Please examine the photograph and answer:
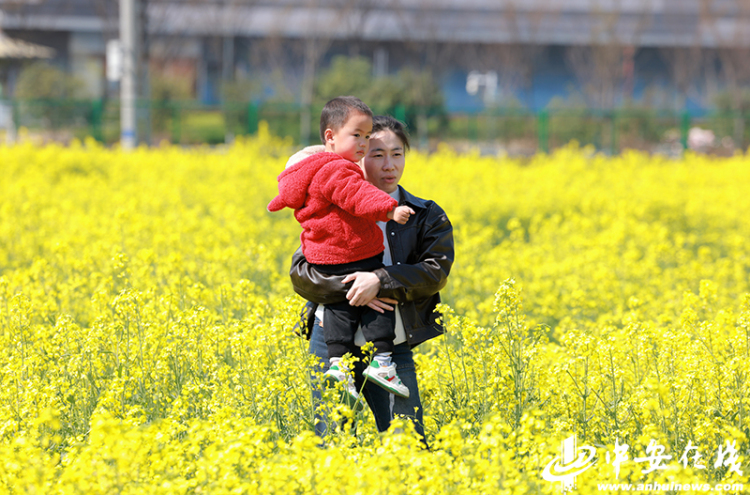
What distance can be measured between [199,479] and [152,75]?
28586 mm

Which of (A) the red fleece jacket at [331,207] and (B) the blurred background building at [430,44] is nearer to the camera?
(A) the red fleece jacket at [331,207]

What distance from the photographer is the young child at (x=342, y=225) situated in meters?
2.59

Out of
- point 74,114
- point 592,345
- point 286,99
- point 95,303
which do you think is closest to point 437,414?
point 592,345

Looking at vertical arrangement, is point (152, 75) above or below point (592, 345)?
above

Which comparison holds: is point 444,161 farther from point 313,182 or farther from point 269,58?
point 269,58

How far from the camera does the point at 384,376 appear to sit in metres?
2.67

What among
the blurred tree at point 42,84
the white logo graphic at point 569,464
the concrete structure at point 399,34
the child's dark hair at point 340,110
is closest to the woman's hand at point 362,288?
the child's dark hair at point 340,110

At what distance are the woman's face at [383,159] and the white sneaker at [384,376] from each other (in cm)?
69

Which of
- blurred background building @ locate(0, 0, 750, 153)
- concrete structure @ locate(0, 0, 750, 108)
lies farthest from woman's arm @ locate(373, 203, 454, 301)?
concrete structure @ locate(0, 0, 750, 108)

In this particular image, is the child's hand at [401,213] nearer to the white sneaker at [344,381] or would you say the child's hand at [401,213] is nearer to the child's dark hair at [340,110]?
the child's dark hair at [340,110]

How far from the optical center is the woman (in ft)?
8.89

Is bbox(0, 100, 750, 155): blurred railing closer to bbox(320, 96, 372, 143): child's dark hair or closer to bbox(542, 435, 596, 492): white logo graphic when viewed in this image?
bbox(320, 96, 372, 143): child's dark hair

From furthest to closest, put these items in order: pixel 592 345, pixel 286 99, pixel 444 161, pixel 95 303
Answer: pixel 286 99 < pixel 444 161 < pixel 95 303 < pixel 592 345

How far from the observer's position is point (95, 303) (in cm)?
386
